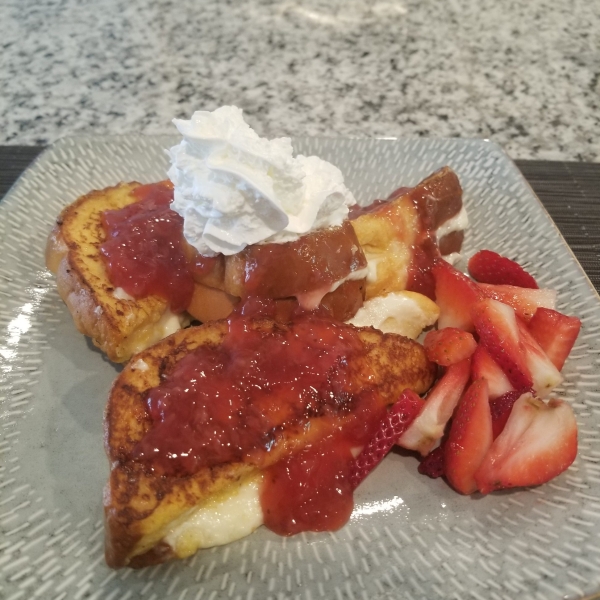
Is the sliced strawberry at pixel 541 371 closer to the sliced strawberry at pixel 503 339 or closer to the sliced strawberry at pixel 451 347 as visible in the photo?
the sliced strawberry at pixel 503 339

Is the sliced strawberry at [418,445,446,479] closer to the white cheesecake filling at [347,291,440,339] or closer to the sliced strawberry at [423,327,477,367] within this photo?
the sliced strawberry at [423,327,477,367]

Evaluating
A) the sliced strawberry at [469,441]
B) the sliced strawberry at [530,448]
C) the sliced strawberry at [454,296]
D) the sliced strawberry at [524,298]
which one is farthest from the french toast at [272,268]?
the sliced strawberry at [530,448]

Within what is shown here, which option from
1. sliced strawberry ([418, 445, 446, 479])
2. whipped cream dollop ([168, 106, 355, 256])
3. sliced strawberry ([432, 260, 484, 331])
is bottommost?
sliced strawberry ([418, 445, 446, 479])

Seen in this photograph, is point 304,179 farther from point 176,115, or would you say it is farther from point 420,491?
point 176,115

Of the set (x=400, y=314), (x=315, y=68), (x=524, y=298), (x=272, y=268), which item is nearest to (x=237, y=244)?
(x=272, y=268)

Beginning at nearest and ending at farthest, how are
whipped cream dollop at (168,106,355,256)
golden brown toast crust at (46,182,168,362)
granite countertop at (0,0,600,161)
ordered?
whipped cream dollop at (168,106,355,256) → golden brown toast crust at (46,182,168,362) → granite countertop at (0,0,600,161)

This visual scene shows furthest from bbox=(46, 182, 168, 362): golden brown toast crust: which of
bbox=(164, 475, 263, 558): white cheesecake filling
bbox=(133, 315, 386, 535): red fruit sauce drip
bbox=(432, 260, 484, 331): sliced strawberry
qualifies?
bbox=(432, 260, 484, 331): sliced strawberry

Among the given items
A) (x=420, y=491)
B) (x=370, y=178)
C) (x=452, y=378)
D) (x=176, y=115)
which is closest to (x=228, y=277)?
(x=452, y=378)
